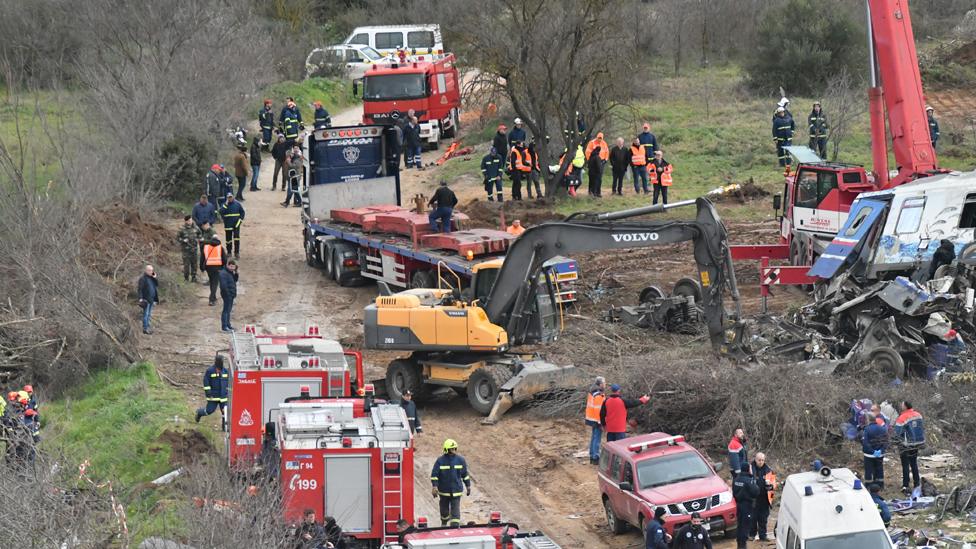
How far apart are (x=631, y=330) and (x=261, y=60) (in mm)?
23910

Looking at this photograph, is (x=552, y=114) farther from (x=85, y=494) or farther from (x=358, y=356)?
(x=85, y=494)

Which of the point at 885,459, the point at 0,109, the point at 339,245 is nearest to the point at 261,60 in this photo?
the point at 0,109

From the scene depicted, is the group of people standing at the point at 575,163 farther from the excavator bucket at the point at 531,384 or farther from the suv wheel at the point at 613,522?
the suv wheel at the point at 613,522

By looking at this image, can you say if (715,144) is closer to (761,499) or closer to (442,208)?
(442,208)

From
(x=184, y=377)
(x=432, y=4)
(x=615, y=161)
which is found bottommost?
(x=184, y=377)

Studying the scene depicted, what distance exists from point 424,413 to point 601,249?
4.21 meters

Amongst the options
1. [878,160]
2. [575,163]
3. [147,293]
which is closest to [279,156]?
[575,163]

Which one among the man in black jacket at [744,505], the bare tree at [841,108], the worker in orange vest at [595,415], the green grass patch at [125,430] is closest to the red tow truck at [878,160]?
the worker in orange vest at [595,415]

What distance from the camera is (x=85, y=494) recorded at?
16656mm

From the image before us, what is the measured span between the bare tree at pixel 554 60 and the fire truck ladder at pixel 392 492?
68.5 feet

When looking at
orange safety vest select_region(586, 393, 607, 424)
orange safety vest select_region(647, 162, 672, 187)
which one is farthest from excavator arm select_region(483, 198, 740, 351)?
orange safety vest select_region(647, 162, 672, 187)

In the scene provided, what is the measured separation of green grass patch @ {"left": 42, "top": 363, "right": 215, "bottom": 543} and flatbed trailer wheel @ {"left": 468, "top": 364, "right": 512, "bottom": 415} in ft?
14.0

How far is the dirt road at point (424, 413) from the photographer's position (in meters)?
19.8

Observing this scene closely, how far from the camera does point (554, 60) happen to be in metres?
36.8
